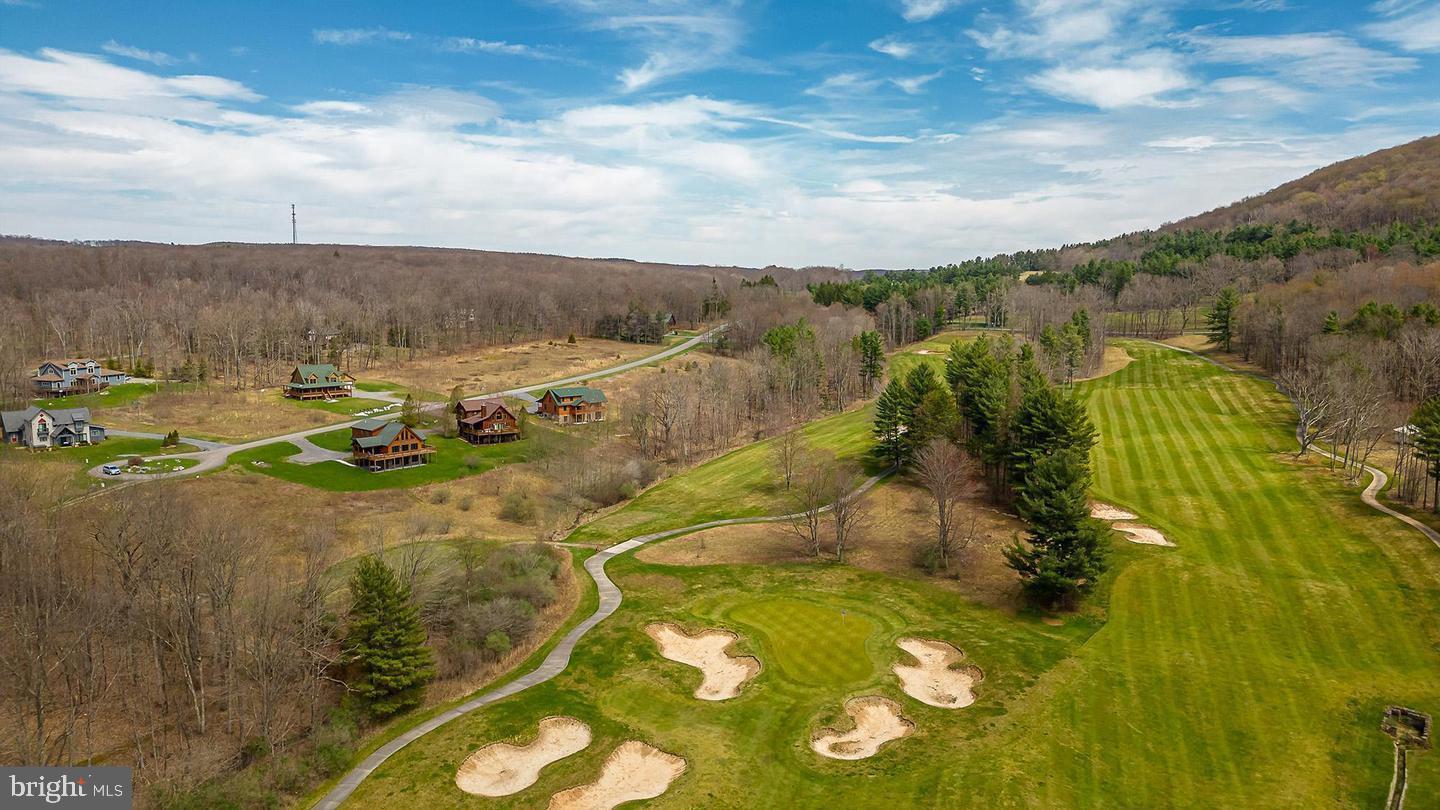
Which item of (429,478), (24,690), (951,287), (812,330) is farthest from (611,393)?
(951,287)

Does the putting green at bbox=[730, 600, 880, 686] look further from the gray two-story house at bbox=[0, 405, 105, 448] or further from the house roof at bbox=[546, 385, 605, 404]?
the gray two-story house at bbox=[0, 405, 105, 448]

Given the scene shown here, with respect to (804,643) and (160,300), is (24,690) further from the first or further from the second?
(160,300)

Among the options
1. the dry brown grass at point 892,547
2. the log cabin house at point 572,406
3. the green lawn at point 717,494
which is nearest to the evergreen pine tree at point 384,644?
the dry brown grass at point 892,547

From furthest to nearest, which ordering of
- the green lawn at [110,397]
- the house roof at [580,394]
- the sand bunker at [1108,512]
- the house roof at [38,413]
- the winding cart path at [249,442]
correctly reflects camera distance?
the house roof at [580,394]
the green lawn at [110,397]
the house roof at [38,413]
the winding cart path at [249,442]
the sand bunker at [1108,512]

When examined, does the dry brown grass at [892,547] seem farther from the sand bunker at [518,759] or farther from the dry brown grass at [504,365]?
the dry brown grass at [504,365]

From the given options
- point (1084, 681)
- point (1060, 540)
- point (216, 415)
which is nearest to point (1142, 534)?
point (1060, 540)

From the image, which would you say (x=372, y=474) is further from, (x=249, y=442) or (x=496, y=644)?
(x=496, y=644)

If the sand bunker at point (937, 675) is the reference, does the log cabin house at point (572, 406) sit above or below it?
above
